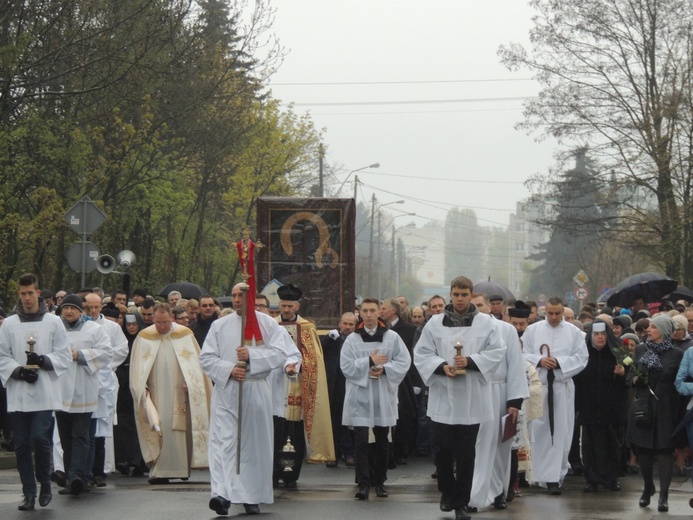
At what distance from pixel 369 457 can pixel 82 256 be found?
8962 mm

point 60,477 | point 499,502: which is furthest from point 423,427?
point 60,477

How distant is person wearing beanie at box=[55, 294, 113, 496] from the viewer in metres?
14.1

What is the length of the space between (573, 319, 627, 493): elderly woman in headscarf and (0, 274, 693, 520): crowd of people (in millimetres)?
17

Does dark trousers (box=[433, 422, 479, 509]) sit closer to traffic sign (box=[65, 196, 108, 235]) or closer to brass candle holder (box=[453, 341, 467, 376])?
brass candle holder (box=[453, 341, 467, 376])

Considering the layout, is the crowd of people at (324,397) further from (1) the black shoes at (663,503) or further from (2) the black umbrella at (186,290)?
(2) the black umbrella at (186,290)

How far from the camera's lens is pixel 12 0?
76.9 ft

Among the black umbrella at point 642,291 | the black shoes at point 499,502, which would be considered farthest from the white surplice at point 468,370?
the black umbrella at point 642,291

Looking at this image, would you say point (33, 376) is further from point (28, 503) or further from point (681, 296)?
point (681, 296)

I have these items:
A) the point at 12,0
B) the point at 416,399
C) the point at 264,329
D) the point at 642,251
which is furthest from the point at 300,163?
the point at 264,329

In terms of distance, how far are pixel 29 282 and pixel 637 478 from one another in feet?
25.1

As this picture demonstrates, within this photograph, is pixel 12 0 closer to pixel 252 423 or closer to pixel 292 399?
pixel 292 399

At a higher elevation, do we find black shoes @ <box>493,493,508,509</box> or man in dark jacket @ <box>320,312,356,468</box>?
man in dark jacket @ <box>320,312,356,468</box>

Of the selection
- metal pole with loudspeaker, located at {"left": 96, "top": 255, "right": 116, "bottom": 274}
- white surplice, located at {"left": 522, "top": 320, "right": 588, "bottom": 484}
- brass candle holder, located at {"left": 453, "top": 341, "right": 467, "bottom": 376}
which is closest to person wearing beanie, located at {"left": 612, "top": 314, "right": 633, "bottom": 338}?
white surplice, located at {"left": 522, "top": 320, "right": 588, "bottom": 484}

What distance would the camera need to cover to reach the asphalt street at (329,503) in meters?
12.7
